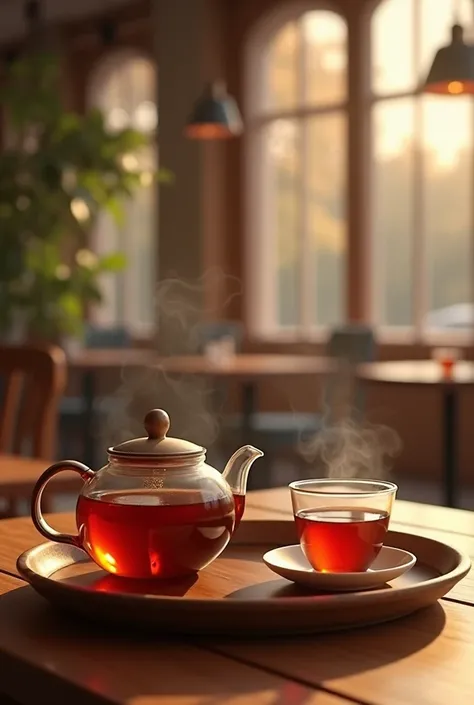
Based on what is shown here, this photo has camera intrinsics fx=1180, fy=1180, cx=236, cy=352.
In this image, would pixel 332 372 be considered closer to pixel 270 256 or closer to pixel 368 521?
pixel 270 256

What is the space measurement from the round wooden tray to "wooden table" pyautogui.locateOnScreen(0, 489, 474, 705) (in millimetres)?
13

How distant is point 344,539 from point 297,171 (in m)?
6.75

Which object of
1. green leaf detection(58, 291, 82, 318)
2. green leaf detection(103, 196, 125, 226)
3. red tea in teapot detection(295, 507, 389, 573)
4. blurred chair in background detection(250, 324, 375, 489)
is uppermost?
green leaf detection(103, 196, 125, 226)

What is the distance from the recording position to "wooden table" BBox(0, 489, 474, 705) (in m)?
0.72

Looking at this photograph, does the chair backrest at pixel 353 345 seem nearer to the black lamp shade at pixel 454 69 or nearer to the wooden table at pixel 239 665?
the black lamp shade at pixel 454 69

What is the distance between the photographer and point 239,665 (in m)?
0.78

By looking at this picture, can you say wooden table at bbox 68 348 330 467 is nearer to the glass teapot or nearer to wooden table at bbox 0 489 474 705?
the glass teapot

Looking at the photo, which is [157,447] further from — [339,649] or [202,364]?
[202,364]

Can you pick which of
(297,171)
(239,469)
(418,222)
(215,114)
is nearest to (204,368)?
(215,114)

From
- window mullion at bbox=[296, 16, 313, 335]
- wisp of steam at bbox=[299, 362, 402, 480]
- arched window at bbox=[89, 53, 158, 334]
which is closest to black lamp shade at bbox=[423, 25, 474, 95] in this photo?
wisp of steam at bbox=[299, 362, 402, 480]

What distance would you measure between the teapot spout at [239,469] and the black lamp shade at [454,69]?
3624 millimetres

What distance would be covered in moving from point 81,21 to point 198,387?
3136 mm

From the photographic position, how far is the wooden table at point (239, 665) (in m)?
0.72

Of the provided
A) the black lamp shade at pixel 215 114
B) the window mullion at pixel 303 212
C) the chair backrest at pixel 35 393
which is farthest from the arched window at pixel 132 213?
the chair backrest at pixel 35 393
